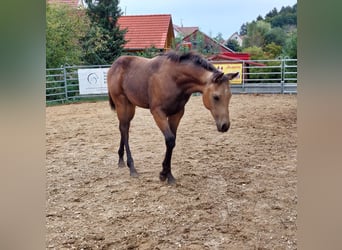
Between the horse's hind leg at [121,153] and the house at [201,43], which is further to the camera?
the horse's hind leg at [121,153]

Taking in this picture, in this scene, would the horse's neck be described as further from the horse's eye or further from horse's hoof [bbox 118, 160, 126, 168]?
horse's hoof [bbox 118, 160, 126, 168]

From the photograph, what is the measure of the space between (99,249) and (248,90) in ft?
2.07

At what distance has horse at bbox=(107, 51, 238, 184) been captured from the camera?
96cm

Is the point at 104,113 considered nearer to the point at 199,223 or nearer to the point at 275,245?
the point at 199,223

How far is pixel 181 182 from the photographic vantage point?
1.03 metres

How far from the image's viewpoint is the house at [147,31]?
0.91 m

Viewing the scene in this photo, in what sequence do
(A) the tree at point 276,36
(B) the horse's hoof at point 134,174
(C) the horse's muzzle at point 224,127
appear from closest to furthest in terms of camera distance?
(A) the tree at point 276,36, (C) the horse's muzzle at point 224,127, (B) the horse's hoof at point 134,174

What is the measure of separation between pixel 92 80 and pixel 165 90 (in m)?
0.25

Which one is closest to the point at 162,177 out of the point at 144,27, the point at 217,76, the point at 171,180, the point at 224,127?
the point at 171,180

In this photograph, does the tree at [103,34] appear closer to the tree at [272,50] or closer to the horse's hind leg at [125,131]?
the horse's hind leg at [125,131]

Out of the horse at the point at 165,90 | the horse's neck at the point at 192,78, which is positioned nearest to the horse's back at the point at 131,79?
the horse at the point at 165,90

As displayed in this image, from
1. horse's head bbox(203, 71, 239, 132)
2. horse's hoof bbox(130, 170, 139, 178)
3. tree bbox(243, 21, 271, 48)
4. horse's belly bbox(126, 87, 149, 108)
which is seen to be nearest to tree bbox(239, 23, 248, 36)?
tree bbox(243, 21, 271, 48)

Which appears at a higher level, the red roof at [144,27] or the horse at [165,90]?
the red roof at [144,27]

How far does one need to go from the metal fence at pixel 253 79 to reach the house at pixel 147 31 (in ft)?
0.38
